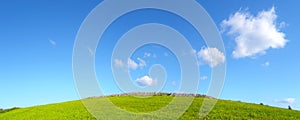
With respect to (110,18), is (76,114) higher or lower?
lower

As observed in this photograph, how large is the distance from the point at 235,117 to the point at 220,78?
781cm

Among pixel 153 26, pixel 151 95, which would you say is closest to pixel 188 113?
pixel 153 26

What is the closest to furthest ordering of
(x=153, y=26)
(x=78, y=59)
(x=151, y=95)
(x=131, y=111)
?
(x=78, y=59) → (x=153, y=26) → (x=131, y=111) → (x=151, y=95)

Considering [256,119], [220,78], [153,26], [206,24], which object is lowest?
[256,119]

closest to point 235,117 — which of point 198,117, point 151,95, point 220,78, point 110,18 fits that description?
point 198,117

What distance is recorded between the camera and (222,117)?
98.3ft

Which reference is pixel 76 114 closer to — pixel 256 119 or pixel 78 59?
pixel 78 59

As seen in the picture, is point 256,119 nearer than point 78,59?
No

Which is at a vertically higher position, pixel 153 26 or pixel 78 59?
pixel 153 26

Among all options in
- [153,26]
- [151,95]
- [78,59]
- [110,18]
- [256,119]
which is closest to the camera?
[78,59]

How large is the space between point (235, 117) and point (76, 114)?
18.3 meters

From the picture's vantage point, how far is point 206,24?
81.1ft

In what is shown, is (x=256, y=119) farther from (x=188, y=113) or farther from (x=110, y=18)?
(x=110, y=18)

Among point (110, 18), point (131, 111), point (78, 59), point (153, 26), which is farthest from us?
point (131, 111)
